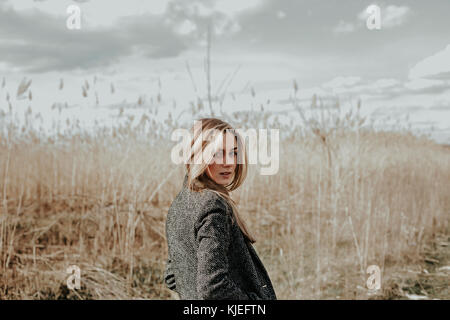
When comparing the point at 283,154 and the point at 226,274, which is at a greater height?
the point at 283,154

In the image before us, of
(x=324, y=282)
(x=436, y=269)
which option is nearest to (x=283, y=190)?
(x=324, y=282)

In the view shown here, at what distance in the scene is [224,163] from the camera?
959 millimetres

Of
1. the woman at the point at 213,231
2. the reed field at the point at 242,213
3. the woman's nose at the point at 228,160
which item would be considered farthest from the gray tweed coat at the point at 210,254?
the reed field at the point at 242,213

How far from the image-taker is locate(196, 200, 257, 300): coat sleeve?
0.77 m

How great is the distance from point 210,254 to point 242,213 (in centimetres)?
204

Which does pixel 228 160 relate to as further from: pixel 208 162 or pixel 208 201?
pixel 208 201

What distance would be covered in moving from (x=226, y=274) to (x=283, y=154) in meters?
2.51

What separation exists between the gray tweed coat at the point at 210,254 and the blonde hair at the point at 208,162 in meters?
0.02

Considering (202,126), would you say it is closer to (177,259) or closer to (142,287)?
(177,259)

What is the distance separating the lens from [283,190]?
326cm

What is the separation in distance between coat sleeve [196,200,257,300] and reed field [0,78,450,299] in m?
1.39

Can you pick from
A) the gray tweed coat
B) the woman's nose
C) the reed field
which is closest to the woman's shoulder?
the gray tweed coat

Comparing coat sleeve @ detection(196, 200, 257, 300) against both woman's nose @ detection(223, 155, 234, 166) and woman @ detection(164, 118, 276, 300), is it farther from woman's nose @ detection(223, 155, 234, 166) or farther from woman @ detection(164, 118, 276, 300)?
woman's nose @ detection(223, 155, 234, 166)

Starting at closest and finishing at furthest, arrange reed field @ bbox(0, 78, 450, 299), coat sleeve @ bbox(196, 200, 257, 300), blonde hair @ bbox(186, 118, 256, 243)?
coat sleeve @ bbox(196, 200, 257, 300)
blonde hair @ bbox(186, 118, 256, 243)
reed field @ bbox(0, 78, 450, 299)
